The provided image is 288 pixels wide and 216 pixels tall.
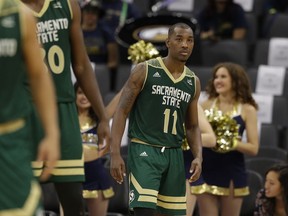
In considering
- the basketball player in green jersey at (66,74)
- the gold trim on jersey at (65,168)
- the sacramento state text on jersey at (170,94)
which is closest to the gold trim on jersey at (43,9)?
the basketball player in green jersey at (66,74)

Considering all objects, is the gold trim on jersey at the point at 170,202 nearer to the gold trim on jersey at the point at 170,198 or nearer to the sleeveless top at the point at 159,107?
the gold trim on jersey at the point at 170,198

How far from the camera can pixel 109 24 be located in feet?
41.3

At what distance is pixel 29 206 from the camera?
14.3ft

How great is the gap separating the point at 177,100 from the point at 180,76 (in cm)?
18

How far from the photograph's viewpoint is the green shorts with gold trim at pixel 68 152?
5777mm

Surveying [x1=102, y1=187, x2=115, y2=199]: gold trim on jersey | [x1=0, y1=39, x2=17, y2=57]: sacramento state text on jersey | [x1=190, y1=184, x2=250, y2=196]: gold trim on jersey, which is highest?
[x1=0, y1=39, x2=17, y2=57]: sacramento state text on jersey

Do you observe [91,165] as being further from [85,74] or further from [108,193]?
[85,74]

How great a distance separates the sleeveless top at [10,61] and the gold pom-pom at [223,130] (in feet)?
14.1

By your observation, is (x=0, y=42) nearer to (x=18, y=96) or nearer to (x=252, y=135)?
(x=18, y=96)

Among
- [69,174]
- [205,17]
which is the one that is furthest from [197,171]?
[205,17]

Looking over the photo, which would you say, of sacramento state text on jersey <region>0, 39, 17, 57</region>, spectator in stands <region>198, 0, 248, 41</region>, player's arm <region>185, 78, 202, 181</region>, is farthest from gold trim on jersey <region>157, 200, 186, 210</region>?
spectator in stands <region>198, 0, 248, 41</region>

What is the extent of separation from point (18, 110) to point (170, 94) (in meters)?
2.66

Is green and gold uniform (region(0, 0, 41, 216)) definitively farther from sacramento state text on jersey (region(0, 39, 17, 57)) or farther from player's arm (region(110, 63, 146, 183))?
player's arm (region(110, 63, 146, 183))

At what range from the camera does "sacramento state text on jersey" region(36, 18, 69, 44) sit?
5.86 metres
